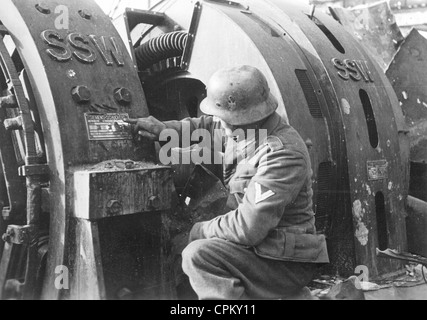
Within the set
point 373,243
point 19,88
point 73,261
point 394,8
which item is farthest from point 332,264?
point 394,8

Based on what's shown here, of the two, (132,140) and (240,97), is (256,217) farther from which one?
(132,140)

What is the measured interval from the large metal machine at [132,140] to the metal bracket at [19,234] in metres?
0.01

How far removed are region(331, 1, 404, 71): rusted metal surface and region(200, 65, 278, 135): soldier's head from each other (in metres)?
2.88

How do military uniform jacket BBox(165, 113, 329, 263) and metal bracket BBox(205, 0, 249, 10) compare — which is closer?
military uniform jacket BBox(165, 113, 329, 263)

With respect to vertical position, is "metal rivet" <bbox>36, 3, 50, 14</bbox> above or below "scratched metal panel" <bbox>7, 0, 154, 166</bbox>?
above

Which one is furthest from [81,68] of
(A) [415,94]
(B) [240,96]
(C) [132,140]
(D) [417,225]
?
(A) [415,94]

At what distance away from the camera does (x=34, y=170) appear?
115 inches

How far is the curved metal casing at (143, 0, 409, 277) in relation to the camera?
3.80 metres

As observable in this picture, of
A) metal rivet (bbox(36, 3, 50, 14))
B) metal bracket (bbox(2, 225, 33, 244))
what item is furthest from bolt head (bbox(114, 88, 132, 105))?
metal bracket (bbox(2, 225, 33, 244))

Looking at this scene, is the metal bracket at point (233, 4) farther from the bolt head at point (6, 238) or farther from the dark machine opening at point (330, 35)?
the bolt head at point (6, 238)

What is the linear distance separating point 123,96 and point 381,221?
7.50 feet

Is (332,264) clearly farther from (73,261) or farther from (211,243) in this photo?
(73,261)

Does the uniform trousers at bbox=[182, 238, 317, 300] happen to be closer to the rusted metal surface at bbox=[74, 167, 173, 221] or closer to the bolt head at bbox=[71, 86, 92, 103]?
the rusted metal surface at bbox=[74, 167, 173, 221]

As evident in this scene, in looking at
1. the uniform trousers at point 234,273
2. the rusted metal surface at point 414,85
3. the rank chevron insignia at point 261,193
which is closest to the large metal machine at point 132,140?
the uniform trousers at point 234,273
